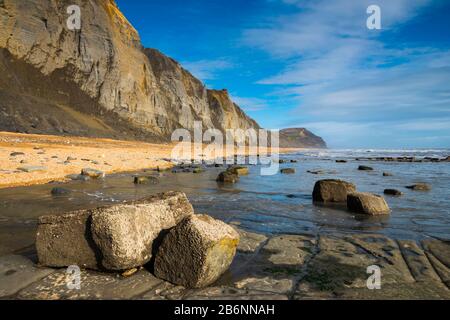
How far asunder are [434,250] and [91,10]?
59.2m

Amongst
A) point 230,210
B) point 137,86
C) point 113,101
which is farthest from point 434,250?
point 137,86

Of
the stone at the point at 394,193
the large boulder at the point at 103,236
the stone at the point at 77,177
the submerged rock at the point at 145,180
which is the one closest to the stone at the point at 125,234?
the large boulder at the point at 103,236

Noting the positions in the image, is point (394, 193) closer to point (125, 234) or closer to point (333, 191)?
point (333, 191)

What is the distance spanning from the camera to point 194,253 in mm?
4027

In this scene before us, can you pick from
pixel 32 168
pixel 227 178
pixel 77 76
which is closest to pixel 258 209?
pixel 227 178

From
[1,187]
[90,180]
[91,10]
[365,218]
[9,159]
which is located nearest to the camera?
[365,218]

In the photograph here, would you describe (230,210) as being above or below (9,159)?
below

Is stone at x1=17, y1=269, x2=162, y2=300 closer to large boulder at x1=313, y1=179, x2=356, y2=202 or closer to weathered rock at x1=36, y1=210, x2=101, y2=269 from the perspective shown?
weathered rock at x1=36, y1=210, x2=101, y2=269

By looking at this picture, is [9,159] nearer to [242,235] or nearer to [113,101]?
[242,235]

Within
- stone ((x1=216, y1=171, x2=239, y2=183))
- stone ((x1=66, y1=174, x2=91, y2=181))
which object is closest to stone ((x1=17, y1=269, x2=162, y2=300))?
stone ((x1=66, y1=174, x2=91, y2=181))

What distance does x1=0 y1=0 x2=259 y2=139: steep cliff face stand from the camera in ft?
131

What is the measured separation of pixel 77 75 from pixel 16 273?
50.7 m
